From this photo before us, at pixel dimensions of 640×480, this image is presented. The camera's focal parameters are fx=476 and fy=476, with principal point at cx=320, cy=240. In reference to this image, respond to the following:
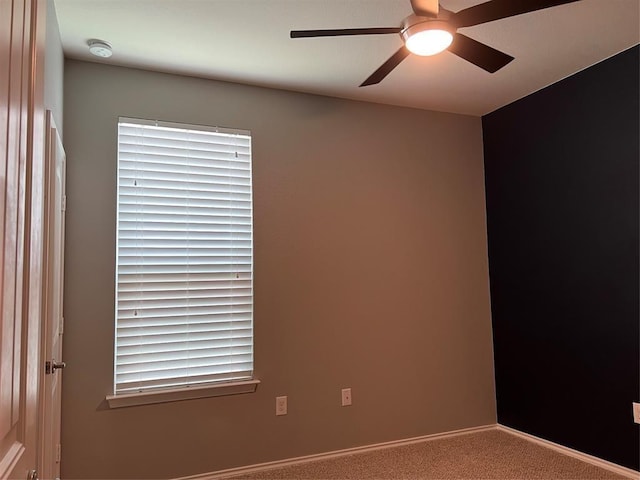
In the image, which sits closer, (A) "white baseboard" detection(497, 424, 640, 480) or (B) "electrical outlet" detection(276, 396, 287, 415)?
(A) "white baseboard" detection(497, 424, 640, 480)

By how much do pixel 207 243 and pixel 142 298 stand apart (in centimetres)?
53

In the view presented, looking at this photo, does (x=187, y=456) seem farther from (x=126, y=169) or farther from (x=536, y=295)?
(x=536, y=295)

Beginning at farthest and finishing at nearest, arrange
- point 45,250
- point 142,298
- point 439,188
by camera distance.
A: point 439,188 < point 142,298 < point 45,250

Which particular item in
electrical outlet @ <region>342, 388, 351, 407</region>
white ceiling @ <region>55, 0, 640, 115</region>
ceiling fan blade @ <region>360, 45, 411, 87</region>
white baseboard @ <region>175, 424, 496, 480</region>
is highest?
white ceiling @ <region>55, 0, 640, 115</region>

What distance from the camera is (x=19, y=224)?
823 mm

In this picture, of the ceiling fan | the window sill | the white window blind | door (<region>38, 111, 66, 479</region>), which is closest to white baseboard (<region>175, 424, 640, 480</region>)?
the window sill

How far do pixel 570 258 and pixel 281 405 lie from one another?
2.26 meters

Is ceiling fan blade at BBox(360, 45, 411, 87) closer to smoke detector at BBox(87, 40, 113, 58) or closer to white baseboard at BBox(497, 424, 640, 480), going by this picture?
smoke detector at BBox(87, 40, 113, 58)

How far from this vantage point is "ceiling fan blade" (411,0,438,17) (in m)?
1.89

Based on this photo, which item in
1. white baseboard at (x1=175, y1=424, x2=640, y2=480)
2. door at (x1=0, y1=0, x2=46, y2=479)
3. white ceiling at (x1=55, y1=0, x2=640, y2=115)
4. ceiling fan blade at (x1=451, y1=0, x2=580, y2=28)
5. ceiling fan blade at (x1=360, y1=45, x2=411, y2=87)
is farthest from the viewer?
white baseboard at (x1=175, y1=424, x2=640, y2=480)

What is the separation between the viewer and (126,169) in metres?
2.98

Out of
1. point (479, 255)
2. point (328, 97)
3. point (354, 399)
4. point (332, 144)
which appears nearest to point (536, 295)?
point (479, 255)

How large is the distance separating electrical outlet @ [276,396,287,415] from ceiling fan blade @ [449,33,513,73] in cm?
239

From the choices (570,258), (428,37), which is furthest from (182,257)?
(570,258)
